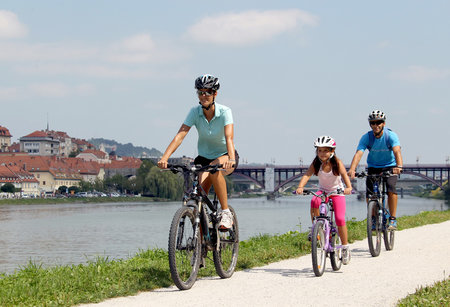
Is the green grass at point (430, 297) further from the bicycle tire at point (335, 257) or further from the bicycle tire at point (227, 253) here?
the bicycle tire at point (227, 253)

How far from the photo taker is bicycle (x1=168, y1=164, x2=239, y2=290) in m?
5.64

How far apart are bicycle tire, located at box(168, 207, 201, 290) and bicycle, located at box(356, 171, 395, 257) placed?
314 centimetres

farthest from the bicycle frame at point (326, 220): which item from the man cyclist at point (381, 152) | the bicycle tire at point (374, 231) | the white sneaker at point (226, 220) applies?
the man cyclist at point (381, 152)

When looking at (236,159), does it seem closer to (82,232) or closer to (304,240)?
(304,240)

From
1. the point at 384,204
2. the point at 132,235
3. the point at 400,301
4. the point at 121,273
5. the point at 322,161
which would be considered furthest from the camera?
the point at 132,235

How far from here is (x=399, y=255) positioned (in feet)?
27.9

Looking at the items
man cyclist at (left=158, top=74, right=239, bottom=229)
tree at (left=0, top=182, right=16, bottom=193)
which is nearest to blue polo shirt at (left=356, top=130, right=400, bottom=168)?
man cyclist at (left=158, top=74, right=239, bottom=229)

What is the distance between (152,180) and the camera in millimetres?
80000

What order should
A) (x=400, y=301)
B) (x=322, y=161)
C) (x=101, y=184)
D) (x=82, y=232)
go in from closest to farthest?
(x=400, y=301) → (x=322, y=161) → (x=82, y=232) → (x=101, y=184)

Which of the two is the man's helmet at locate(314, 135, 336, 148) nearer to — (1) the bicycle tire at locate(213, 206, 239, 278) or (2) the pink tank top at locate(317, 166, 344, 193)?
(2) the pink tank top at locate(317, 166, 344, 193)

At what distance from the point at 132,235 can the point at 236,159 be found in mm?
21952

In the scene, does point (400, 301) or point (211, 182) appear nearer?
point (400, 301)

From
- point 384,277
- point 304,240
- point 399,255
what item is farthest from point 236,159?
point 304,240

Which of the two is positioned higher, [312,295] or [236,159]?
[236,159]
